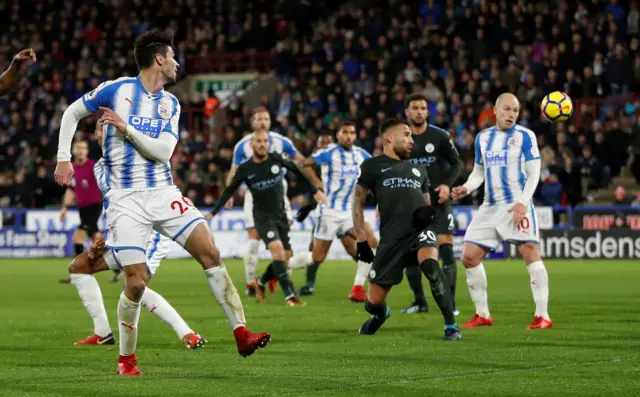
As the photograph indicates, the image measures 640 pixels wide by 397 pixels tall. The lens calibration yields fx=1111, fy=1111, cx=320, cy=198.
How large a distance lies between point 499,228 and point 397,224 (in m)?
1.76

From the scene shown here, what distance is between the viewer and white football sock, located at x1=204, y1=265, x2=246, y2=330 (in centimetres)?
815

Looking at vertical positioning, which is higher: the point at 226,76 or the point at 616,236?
the point at 226,76

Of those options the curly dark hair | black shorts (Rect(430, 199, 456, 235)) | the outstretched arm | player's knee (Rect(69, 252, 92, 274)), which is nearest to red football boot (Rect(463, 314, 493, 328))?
black shorts (Rect(430, 199, 456, 235))

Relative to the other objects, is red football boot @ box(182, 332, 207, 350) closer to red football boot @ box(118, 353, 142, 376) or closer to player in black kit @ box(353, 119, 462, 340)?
red football boot @ box(118, 353, 142, 376)

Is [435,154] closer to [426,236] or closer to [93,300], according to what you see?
[426,236]

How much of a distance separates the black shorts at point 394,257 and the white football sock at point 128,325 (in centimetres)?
286

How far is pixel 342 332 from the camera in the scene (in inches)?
432

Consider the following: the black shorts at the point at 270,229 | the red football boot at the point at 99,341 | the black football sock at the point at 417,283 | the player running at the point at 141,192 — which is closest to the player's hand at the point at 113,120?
the player running at the point at 141,192

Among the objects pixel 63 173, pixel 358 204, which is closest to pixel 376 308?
pixel 358 204

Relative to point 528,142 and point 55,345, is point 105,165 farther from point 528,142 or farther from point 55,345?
point 528,142

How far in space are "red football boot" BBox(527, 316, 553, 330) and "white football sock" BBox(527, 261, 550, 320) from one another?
0.15ft

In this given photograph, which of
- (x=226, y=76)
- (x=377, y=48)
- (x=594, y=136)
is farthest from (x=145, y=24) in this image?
(x=594, y=136)

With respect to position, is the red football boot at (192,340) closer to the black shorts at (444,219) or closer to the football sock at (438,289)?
the football sock at (438,289)

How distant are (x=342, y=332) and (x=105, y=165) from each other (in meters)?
3.66
